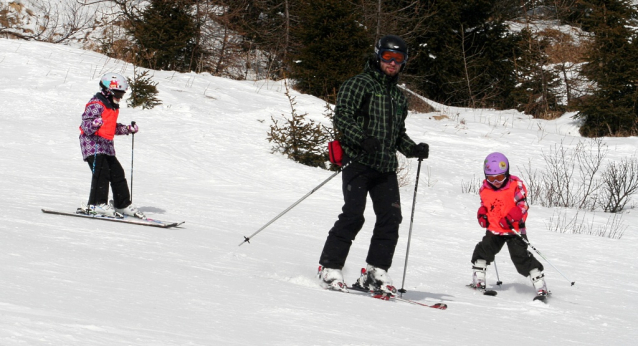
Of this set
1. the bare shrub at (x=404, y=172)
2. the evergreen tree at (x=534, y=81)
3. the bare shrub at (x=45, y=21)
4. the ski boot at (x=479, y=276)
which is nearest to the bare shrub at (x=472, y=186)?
the bare shrub at (x=404, y=172)

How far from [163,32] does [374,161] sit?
18545 mm

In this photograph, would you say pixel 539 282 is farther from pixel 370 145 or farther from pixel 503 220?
pixel 370 145

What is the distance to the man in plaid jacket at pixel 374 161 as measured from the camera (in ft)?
17.1

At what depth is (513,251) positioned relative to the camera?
20.9 ft

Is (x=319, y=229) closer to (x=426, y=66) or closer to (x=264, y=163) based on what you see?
(x=264, y=163)

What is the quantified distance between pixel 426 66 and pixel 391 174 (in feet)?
74.2

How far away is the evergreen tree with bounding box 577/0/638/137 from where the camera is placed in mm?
21125

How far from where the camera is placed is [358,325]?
13.0 feet

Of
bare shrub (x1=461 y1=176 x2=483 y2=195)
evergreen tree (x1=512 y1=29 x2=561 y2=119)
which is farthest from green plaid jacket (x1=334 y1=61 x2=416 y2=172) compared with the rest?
evergreen tree (x1=512 y1=29 x2=561 y2=119)

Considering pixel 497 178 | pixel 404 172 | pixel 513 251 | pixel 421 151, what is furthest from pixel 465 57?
pixel 421 151

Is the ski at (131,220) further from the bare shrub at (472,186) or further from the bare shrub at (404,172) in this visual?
the bare shrub at (472,186)

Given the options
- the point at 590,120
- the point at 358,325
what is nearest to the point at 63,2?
the point at 590,120

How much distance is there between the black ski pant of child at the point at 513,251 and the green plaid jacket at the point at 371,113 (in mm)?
1576

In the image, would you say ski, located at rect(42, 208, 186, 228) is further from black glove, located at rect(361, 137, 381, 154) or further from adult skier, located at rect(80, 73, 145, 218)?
black glove, located at rect(361, 137, 381, 154)
